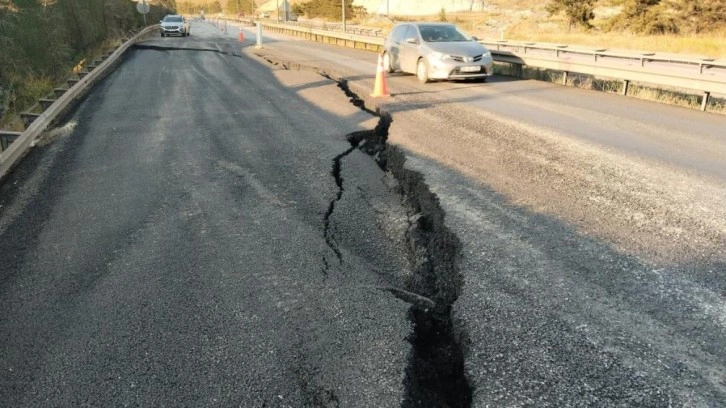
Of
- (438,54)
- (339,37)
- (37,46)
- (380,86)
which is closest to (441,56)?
(438,54)

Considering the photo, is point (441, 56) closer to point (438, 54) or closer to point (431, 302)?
point (438, 54)

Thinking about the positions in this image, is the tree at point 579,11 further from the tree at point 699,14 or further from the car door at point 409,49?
the car door at point 409,49

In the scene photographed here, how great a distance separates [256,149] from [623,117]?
611 centimetres

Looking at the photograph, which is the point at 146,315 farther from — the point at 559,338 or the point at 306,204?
the point at 559,338

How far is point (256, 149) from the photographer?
267 inches

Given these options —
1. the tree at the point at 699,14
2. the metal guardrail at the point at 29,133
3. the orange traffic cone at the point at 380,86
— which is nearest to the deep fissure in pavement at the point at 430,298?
the metal guardrail at the point at 29,133

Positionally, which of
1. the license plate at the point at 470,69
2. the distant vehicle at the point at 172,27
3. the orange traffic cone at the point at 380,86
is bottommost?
the orange traffic cone at the point at 380,86

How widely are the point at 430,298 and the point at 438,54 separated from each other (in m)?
10.4

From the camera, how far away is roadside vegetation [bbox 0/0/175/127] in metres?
10.2

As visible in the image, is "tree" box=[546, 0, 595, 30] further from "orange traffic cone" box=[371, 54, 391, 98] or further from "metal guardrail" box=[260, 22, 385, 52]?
"orange traffic cone" box=[371, 54, 391, 98]

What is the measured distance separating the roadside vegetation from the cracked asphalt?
445cm

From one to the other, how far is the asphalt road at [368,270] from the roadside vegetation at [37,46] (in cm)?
442

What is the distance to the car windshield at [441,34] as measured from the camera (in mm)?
13578

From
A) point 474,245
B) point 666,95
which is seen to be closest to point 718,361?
point 474,245
